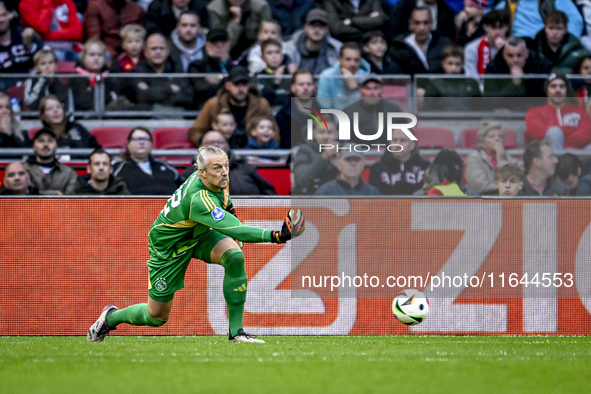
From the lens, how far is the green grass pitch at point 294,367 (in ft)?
16.6

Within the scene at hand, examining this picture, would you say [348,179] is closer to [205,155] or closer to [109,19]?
[205,155]

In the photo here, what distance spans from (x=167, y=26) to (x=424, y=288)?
6628 mm

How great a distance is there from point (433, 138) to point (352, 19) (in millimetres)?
4844


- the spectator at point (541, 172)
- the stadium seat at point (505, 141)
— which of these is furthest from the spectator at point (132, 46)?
the spectator at point (541, 172)

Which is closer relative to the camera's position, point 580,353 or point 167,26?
point 580,353

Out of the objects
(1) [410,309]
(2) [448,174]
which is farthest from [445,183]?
(1) [410,309]

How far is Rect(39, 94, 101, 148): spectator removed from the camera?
11.7 m

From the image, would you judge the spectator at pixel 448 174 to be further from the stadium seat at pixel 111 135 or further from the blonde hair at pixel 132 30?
the blonde hair at pixel 132 30

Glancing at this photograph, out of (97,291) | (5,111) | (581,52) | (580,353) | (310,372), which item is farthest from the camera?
(581,52)

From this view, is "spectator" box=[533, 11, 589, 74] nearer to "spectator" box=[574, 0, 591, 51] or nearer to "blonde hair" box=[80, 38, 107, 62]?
"spectator" box=[574, 0, 591, 51]

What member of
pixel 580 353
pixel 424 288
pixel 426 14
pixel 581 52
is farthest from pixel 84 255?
pixel 581 52

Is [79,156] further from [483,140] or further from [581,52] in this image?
[581,52]

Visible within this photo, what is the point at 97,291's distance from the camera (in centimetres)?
952

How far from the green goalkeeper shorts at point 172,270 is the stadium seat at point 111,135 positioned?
4822mm
